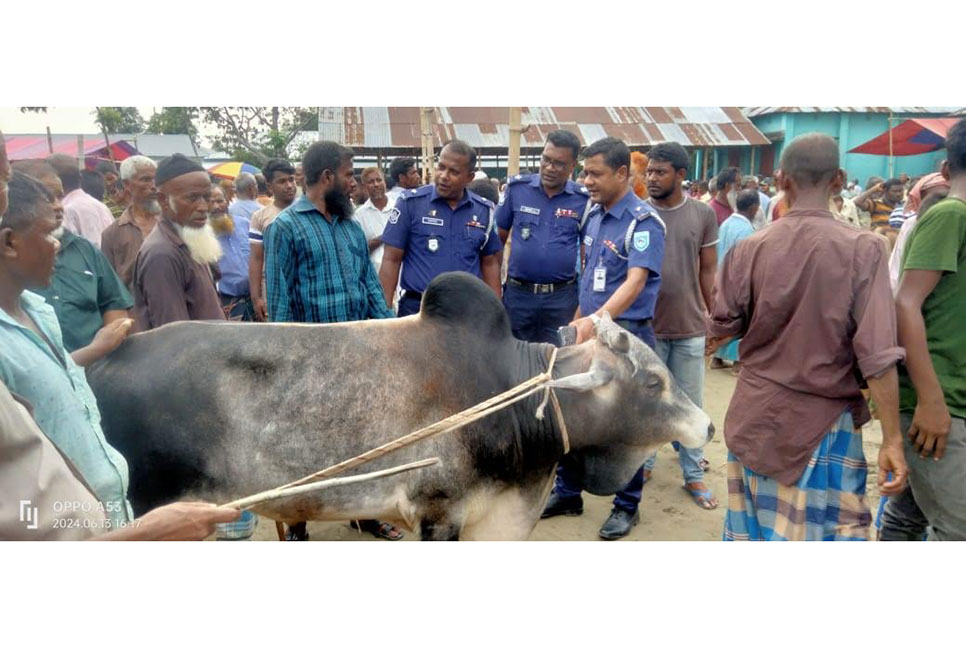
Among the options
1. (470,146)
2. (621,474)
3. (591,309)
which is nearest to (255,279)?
(470,146)

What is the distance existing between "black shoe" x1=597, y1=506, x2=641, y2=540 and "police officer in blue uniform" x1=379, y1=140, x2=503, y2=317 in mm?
1559

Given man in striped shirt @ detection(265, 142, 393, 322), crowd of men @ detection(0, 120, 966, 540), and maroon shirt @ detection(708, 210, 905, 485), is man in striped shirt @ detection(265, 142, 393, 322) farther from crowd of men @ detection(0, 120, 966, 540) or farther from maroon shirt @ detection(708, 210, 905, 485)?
maroon shirt @ detection(708, 210, 905, 485)

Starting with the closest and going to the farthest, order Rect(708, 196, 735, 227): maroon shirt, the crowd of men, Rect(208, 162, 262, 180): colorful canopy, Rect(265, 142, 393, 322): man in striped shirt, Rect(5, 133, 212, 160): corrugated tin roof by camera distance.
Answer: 1. the crowd of men
2. Rect(5, 133, 212, 160): corrugated tin roof
3. Rect(265, 142, 393, 322): man in striped shirt
4. Rect(208, 162, 262, 180): colorful canopy
5. Rect(708, 196, 735, 227): maroon shirt

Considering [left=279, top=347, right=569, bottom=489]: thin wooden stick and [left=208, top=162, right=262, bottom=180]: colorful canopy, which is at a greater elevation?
[left=208, top=162, right=262, bottom=180]: colorful canopy

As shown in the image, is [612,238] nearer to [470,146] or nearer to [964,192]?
[470,146]

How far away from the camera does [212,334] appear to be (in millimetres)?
2441

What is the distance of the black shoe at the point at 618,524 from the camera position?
148 inches

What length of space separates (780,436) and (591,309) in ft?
4.44

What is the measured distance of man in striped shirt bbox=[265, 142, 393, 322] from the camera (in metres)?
3.02

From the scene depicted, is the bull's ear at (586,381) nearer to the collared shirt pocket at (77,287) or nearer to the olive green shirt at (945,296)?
the olive green shirt at (945,296)

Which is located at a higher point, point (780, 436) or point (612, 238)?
point (612, 238)

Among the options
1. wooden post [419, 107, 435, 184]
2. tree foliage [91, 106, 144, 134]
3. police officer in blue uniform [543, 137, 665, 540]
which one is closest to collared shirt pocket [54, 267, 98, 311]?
tree foliage [91, 106, 144, 134]

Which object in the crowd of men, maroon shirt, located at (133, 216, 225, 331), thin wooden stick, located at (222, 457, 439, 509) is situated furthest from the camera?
maroon shirt, located at (133, 216, 225, 331)

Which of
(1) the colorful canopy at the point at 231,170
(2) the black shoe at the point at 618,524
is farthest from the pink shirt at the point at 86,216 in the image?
(2) the black shoe at the point at 618,524
